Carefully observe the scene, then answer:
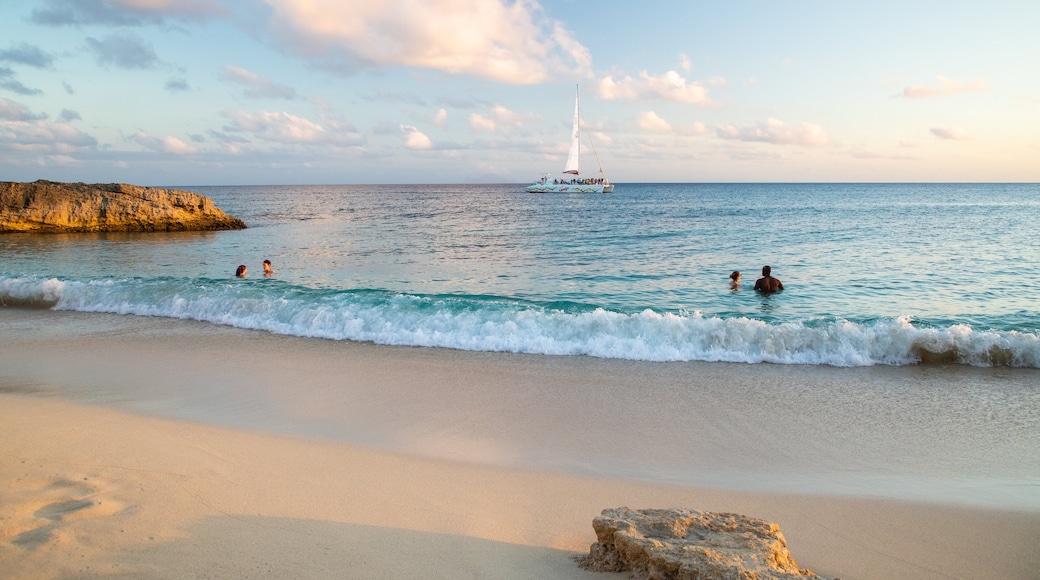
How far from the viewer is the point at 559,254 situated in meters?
22.6

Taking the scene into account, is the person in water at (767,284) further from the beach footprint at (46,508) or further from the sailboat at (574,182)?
the sailboat at (574,182)

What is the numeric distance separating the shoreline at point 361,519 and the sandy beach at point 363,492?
0.05 ft

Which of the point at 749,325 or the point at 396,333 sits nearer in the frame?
the point at 749,325

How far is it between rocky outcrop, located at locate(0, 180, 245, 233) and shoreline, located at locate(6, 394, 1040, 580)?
30.2 metres

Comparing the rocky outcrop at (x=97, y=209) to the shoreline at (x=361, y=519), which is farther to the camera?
the rocky outcrop at (x=97, y=209)

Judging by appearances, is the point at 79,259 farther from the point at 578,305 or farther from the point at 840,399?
the point at 840,399

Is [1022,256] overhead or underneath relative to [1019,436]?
overhead

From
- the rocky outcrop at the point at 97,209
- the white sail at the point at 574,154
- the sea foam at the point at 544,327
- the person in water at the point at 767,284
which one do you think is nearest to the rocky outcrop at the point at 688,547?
the sea foam at the point at 544,327

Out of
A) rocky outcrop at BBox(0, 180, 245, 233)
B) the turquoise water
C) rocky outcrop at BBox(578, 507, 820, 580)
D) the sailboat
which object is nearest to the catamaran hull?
the sailboat

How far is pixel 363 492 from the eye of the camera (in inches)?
181

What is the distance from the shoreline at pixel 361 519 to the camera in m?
3.55

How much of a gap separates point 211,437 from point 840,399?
25.1ft

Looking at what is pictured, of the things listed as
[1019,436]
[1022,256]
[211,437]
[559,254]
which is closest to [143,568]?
[211,437]

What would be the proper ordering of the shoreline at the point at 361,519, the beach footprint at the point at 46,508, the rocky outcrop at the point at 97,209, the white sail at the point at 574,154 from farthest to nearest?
the white sail at the point at 574,154
the rocky outcrop at the point at 97,209
the beach footprint at the point at 46,508
the shoreline at the point at 361,519
